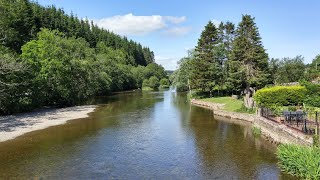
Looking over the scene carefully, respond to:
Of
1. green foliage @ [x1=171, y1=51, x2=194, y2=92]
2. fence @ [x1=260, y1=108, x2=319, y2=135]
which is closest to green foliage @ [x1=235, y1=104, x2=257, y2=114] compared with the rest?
fence @ [x1=260, y1=108, x2=319, y2=135]

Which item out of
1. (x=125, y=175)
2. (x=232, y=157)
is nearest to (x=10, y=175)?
(x=125, y=175)

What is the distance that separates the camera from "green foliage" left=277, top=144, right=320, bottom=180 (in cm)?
1855

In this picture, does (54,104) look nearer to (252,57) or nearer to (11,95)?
(11,95)

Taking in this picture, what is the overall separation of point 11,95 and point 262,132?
38.9 m

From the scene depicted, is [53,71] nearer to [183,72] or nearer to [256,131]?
[256,131]

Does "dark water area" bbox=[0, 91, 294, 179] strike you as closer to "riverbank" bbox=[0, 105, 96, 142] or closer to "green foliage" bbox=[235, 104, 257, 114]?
"riverbank" bbox=[0, 105, 96, 142]

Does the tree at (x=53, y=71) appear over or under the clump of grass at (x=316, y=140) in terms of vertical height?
over

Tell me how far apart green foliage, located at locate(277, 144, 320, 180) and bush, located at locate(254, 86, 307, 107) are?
18378 millimetres

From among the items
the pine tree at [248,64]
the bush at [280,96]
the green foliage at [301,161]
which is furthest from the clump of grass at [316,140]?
the pine tree at [248,64]

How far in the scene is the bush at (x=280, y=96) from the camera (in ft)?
132

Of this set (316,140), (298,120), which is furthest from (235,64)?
(316,140)

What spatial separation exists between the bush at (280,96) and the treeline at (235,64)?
23.4m

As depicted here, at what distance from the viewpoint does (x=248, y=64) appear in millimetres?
65812

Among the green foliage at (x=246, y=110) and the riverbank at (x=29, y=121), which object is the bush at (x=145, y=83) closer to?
the riverbank at (x=29, y=121)
